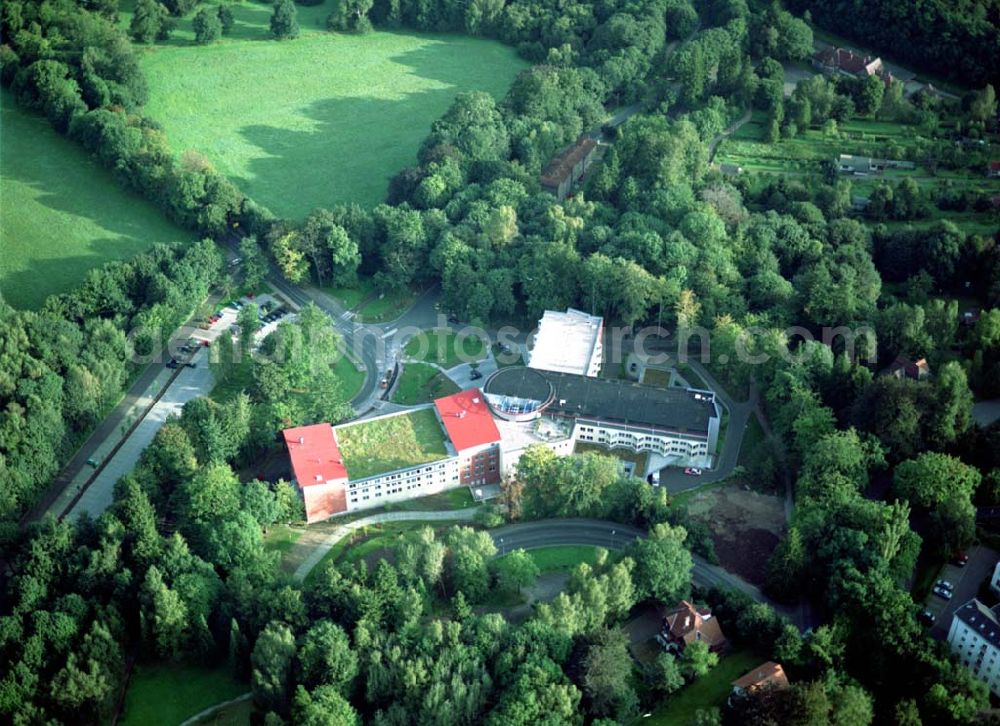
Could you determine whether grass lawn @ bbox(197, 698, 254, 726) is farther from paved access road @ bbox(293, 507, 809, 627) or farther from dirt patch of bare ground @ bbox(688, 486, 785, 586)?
dirt patch of bare ground @ bbox(688, 486, 785, 586)

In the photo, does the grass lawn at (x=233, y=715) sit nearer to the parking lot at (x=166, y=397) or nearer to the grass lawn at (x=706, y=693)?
the parking lot at (x=166, y=397)

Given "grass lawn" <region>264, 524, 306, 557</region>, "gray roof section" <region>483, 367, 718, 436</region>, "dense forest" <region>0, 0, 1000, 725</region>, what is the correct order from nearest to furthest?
"dense forest" <region>0, 0, 1000, 725</region> → "grass lawn" <region>264, 524, 306, 557</region> → "gray roof section" <region>483, 367, 718, 436</region>

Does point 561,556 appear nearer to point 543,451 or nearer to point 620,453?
point 543,451

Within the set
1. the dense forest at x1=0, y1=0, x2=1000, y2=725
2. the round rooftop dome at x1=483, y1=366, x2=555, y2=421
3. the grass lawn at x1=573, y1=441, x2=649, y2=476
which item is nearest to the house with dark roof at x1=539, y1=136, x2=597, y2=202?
the dense forest at x1=0, y1=0, x2=1000, y2=725

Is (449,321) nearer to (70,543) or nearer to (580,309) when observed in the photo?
(580,309)

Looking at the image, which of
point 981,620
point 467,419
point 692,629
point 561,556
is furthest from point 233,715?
point 981,620

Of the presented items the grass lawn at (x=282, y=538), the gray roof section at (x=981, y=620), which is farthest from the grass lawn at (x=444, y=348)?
the gray roof section at (x=981, y=620)
